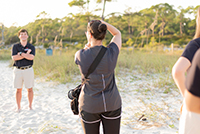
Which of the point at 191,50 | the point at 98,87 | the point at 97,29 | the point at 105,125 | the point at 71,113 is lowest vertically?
the point at 71,113

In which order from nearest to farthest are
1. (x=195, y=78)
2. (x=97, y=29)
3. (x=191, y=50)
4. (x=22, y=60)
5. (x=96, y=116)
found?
1. (x=195, y=78)
2. (x=191, y=50)
3. (x=97, y=29)
4. (x=96, y=116)
5. (x=22, y=60)

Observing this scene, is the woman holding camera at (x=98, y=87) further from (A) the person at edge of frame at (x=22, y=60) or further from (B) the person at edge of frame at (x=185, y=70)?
(A) the person at edge of frame at (x=22, y=60)

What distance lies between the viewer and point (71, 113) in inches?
151

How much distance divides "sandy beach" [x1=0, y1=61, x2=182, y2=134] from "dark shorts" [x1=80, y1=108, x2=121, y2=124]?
4.67 ft

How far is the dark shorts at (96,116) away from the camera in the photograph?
162cm

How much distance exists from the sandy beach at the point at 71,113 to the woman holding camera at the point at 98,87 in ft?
4.73

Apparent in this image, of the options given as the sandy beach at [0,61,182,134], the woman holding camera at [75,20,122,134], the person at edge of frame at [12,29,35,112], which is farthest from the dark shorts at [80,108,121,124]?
the person at edge of frame at [12,29,35,112]

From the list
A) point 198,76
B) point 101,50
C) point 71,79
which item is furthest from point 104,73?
point 71,79

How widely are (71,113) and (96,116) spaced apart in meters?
2.36

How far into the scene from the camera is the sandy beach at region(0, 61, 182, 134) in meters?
3.04

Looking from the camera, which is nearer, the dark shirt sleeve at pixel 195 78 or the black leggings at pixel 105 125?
the dark shirt sleeve at pixel 195 78

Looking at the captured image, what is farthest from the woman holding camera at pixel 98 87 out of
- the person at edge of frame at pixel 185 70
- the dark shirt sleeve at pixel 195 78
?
the dark shirt sleeve at pixel 195 78

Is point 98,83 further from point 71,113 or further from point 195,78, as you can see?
point 71,113

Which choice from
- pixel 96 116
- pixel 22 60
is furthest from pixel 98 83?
pixel 22 60
